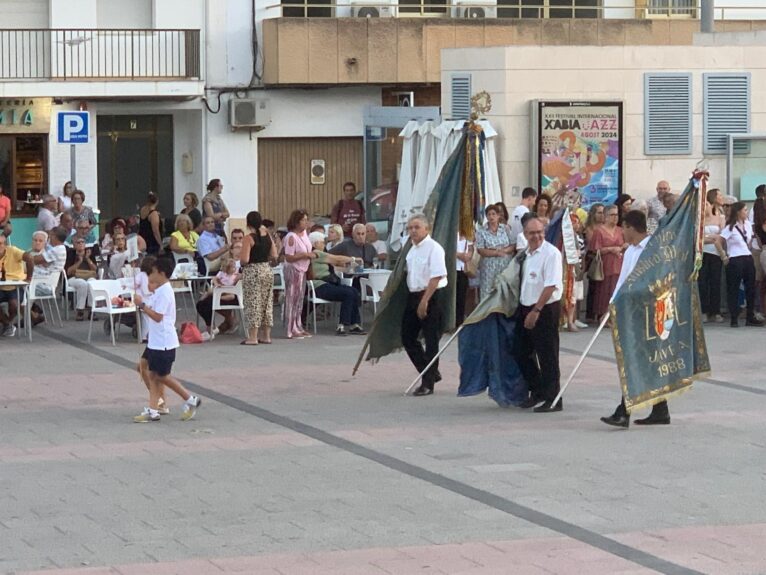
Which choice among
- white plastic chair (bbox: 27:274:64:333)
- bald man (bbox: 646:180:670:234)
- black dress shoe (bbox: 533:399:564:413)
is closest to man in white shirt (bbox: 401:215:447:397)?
black dress shoe (bbox: 533:399:564:413)

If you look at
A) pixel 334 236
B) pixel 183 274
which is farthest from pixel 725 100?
pixel 183 274

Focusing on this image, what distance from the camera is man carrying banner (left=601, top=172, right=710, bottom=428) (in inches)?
521

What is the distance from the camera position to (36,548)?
29.8 feet

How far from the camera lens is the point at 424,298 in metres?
15.0

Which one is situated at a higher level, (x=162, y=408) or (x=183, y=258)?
(x=183, y=258)

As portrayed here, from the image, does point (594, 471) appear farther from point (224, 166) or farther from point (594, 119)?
point (224, 166)

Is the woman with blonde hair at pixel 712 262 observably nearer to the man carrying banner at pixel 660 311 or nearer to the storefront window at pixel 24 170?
the man carrying banner at pixel 660 311

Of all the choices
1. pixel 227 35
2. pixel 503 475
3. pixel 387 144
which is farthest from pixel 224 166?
pixel 503 475

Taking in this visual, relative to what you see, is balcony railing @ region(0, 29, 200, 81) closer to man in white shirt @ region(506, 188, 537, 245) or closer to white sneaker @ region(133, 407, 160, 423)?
man in white shirt @ region(506, 188, 537, 245)

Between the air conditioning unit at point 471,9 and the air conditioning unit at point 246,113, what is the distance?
433 cm

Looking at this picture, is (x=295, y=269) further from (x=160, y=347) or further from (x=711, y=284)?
(x=160, y=347)

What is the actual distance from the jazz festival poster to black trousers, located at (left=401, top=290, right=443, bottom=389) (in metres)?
7.67

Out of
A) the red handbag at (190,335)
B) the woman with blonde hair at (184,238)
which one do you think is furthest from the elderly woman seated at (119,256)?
the red handbag at (190,335)

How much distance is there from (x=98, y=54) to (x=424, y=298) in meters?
18.3
